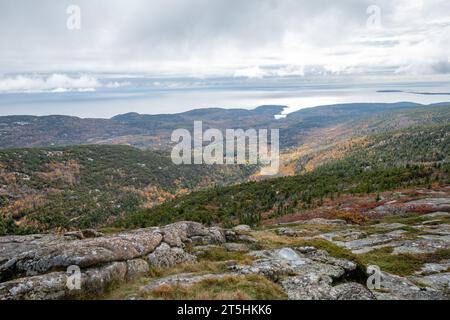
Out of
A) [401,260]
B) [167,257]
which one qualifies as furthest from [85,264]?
[401,260]

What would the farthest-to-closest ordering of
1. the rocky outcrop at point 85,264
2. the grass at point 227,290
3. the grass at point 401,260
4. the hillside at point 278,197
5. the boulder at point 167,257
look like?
the hillside at point 278,197 → the grass at point 401,260 → the boulder at point 167,257 → the rocky outcrop at point 85,264 → the grass at point 227,290

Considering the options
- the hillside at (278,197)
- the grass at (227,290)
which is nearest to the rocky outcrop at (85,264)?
the grass at (227,290)

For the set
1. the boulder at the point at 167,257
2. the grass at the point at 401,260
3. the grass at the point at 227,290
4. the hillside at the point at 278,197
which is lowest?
the hillside at the point at 278,197

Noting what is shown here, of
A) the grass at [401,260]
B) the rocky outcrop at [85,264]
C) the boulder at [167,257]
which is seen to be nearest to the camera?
the rocky outcrop at [85,264]

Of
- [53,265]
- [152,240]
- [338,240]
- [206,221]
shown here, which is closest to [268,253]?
[152,240]

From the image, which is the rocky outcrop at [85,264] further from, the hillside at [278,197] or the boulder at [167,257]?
the hillside at [278,197]

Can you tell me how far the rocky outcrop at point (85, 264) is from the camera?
17.1 metres

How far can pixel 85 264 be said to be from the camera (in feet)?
62.8

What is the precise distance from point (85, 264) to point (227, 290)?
9.05 meters

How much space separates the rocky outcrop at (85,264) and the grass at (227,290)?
4.37 metres

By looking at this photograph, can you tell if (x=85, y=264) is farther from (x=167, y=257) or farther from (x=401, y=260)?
(x=401, y=260)

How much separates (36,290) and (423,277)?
2768 centimetres
